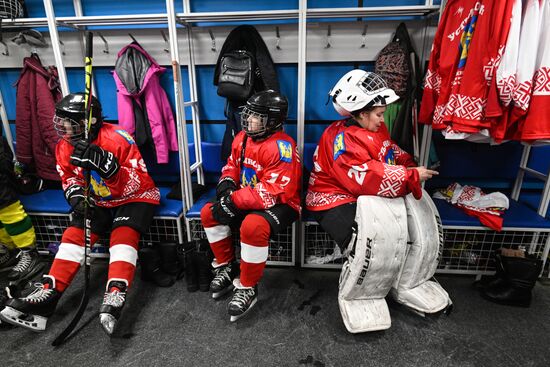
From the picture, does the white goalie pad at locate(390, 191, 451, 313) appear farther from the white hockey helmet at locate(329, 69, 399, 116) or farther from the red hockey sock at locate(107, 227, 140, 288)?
the red hockey sock at locate(107, 227, 140, 288)

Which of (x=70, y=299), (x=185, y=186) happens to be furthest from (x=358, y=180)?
(x=70, y=299)

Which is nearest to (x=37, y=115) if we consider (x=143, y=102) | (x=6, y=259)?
(x=143, y=102)

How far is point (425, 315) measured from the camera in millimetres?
1705

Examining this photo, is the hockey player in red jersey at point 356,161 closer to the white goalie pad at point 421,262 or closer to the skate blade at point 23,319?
the white goalie pad at point 421,262

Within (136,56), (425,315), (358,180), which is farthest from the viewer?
(136,56)

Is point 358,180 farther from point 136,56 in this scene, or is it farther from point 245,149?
point 136,56

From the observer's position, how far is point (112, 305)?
158 centimetres

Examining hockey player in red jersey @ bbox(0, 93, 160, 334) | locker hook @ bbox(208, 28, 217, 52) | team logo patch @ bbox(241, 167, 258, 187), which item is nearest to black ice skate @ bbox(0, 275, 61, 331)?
hockey player in red jersey @ bbox(0, 93, 160, 334)

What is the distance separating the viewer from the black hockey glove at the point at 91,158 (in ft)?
5.29

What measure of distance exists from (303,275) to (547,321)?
1.28 metres

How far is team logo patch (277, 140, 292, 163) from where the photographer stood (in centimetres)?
171

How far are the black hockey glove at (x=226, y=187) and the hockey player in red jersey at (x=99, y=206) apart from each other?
1.41 ft

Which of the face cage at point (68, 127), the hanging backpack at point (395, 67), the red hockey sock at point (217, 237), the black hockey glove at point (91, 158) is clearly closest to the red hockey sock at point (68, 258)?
the black hockey glove at point (91, 158)

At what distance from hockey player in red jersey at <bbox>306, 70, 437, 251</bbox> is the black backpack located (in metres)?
0.61
